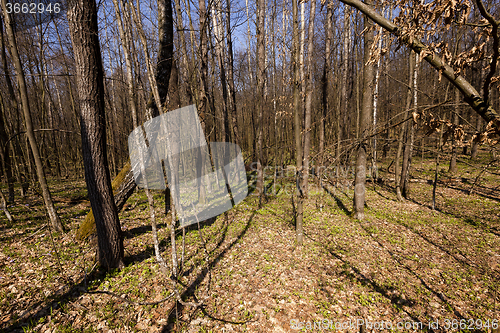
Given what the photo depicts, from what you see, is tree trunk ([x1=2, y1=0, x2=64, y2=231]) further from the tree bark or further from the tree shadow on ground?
the tree bark

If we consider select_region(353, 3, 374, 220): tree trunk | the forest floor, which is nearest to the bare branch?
the forest floor

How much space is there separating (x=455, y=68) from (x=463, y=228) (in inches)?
271

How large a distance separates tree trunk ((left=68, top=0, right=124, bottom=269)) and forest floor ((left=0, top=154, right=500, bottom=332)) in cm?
77

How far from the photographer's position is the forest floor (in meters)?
3.27

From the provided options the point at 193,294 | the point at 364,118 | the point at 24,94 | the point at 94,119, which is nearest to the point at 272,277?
the point at 193,294

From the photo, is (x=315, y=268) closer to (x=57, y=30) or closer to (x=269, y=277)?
(x=269, y=277)

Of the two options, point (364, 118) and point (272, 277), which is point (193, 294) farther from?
point (364, 118)

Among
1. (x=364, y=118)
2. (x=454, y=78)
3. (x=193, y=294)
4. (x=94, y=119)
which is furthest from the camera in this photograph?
(x=364, y=118)

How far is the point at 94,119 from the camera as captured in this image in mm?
3623

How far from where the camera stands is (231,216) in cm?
756

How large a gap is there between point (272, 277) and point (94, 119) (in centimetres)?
455

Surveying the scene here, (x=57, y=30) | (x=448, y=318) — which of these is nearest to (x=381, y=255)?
(x=448, y=318)

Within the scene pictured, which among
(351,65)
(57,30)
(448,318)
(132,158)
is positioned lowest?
(448,318)

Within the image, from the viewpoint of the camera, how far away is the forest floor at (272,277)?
129 inches
